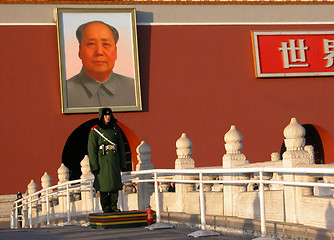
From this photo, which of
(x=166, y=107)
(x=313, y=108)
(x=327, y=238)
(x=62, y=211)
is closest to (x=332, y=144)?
(x=313, y=108)

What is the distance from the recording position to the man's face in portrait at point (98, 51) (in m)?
25.9

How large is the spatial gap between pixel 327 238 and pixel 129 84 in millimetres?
19026

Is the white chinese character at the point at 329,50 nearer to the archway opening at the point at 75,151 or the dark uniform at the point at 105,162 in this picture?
the archway opening at the point at 75,151

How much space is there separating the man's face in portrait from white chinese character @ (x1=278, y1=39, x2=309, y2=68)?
6.78 meters

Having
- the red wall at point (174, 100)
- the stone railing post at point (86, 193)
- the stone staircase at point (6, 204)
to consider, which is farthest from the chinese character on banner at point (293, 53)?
the stone railing post at point (86, 193)

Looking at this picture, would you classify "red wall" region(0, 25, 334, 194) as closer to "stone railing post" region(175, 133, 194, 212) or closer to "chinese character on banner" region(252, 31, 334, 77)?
"chinese character on banner" region(252, 31, 334, 77)

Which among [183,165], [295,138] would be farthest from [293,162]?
[183,165]

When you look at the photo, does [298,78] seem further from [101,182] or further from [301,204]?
[301,204]

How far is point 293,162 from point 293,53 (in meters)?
18.5

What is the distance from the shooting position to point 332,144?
2798cm

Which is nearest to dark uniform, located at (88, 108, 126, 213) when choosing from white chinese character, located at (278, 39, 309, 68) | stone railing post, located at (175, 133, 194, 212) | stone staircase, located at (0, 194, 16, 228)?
stone railing post, located at (175, 133, 194, 212)

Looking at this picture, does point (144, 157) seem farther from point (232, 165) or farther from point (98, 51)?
point (98, 51)

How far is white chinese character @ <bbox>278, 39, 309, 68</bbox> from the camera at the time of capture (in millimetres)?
27438

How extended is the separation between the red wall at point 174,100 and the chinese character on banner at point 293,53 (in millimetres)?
356
